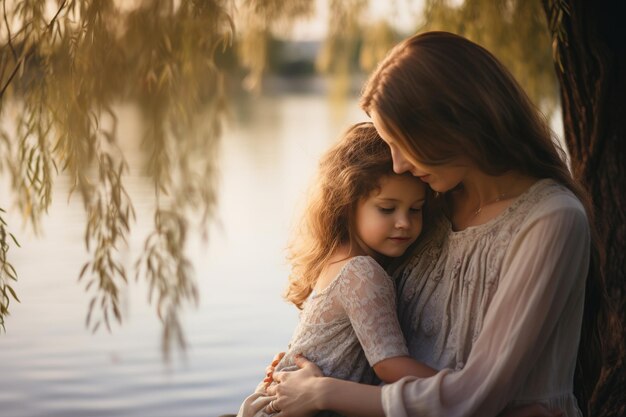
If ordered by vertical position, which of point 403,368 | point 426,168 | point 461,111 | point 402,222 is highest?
point 461,111

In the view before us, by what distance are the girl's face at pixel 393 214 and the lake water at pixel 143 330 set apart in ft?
1.51

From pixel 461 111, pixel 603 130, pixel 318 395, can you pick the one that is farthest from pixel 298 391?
pixel 603 130

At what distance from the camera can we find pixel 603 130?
275 centimetres

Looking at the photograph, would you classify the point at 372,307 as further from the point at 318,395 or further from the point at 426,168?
the point at 426,168

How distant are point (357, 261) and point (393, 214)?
5.4 inches

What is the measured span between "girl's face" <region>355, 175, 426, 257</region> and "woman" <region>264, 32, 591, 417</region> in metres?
0.09

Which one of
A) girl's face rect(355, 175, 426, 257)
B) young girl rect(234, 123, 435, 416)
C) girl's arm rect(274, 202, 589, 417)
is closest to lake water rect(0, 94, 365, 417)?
young girl rect(234, 123, 435, 416)

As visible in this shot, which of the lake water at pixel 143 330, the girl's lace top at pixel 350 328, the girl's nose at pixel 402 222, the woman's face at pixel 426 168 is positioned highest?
the woman's face at pixel 426 168

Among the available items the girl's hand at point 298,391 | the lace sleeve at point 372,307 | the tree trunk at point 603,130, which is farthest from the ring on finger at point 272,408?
the tree trunk at point 603,130

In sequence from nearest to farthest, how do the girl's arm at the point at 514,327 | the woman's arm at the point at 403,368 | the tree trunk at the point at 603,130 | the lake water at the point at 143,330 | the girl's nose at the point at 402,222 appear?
the girl's arm at the point at 514,327 → the woman's arm at the point at 403,368 → the girl's nose at the point at 402,222 → the tree trunk at the point at 603,130 → the lake water at the point at 143,330

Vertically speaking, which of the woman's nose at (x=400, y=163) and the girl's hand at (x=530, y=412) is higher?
the woman's nose at (x=400, y=163)

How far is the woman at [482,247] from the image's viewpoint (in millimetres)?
1941

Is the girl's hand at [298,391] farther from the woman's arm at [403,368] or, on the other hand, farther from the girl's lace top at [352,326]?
the woman's arm at [403,368]

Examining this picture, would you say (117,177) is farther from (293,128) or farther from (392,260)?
(293,128)
